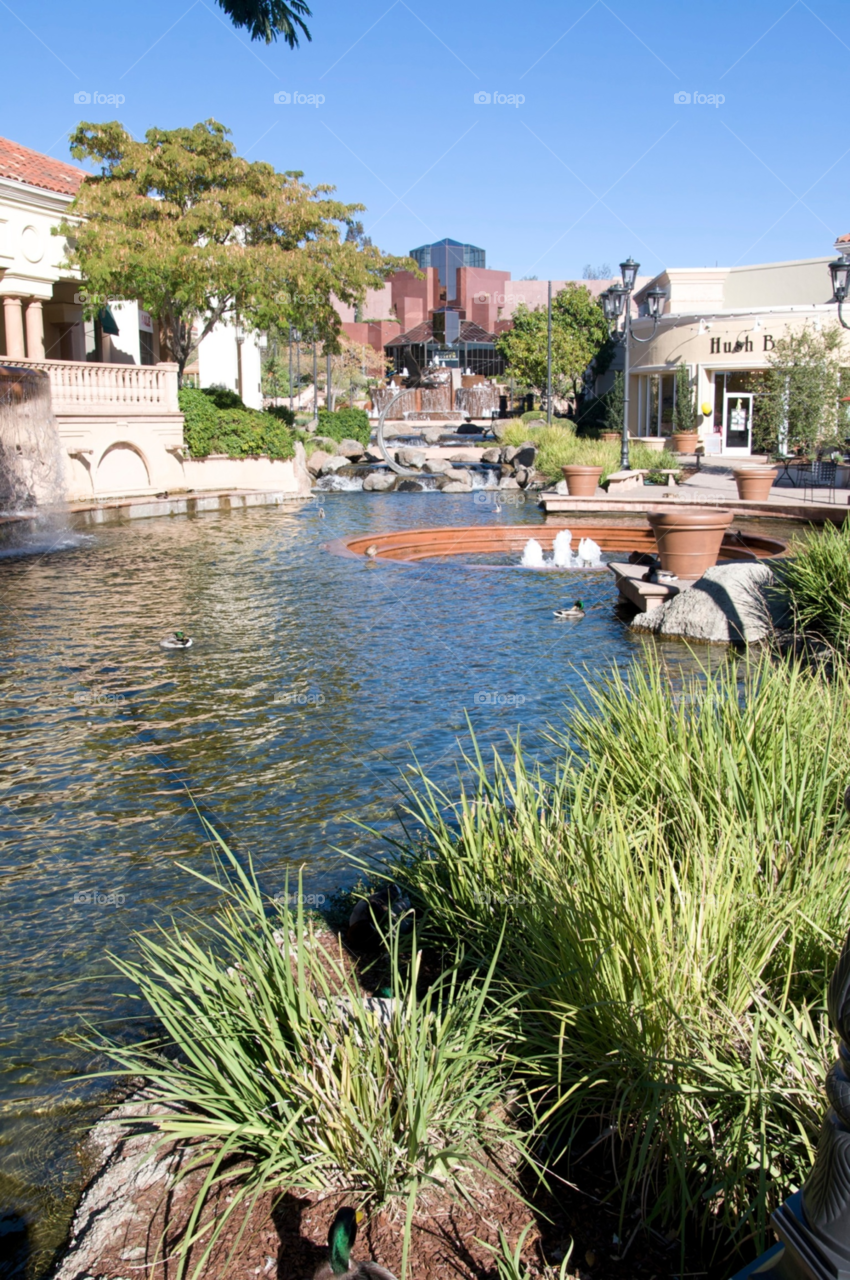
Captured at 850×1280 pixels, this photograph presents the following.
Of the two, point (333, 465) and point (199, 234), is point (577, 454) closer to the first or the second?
point (333, 465)

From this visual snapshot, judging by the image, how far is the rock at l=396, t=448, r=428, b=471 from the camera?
37969 millimetres

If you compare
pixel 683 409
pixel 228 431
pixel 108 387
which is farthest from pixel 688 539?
pixel 683 409

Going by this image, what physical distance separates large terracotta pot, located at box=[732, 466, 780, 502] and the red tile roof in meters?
19.2

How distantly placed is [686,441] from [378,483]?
11.4 m

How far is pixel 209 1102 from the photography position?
3.02 m

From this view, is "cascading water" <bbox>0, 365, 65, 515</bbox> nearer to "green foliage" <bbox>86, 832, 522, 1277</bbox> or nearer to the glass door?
"green foliage" <bbox>86, 832, 522, 1277</bbox>

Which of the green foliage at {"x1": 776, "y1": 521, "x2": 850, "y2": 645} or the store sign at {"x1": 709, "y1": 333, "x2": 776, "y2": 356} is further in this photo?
the store sign at {"x1": 709, "y1": 333, "x2": 776, "y2": 356}

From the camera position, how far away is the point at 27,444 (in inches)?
801

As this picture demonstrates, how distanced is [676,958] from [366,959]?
5.44ft

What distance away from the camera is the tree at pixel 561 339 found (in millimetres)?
54688

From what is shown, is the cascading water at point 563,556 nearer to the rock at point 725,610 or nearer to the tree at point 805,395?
the rock at point 725,610

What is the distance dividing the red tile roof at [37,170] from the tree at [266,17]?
2022 centimetres

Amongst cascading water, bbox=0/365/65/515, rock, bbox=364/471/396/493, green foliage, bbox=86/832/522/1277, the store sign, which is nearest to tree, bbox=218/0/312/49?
green foliage, bbox=86/832/522/1277

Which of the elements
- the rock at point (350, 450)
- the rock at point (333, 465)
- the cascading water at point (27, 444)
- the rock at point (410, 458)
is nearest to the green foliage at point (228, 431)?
the rock at point (333, 465)
